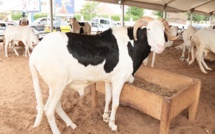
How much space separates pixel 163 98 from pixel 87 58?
96 centimetres

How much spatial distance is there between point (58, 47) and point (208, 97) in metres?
2.91

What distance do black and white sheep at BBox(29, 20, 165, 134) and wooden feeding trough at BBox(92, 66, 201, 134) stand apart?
206mm

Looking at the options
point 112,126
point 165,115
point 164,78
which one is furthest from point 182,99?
point 112,126

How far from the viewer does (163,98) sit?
2.17 meters

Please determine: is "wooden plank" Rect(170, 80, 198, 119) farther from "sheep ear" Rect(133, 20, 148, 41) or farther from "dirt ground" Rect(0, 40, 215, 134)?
"sheep ear" Rect(133, 20, 148, 41)

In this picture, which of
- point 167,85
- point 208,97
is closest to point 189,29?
point 208,97

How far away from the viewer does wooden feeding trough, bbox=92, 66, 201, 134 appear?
2219 mm

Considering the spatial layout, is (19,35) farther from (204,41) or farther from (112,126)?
(204,41)

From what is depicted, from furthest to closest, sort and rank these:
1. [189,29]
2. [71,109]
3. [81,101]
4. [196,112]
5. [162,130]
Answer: [189,29], [81,101], [71,109], [196,112], [162,130]

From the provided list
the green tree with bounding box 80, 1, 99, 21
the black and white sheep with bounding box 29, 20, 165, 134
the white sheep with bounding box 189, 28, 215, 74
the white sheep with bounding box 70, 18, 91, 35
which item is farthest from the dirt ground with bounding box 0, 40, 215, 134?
the green tree with bounding box 80, 1, 99, 21

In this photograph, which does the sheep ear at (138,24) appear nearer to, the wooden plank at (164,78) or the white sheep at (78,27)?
the wooden plank at (164,78)

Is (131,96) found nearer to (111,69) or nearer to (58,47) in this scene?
(111,69)

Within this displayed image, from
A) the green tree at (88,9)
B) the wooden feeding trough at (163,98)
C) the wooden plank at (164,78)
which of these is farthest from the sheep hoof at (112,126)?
the green tree at (88,9)

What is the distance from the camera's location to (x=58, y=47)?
212 cm
